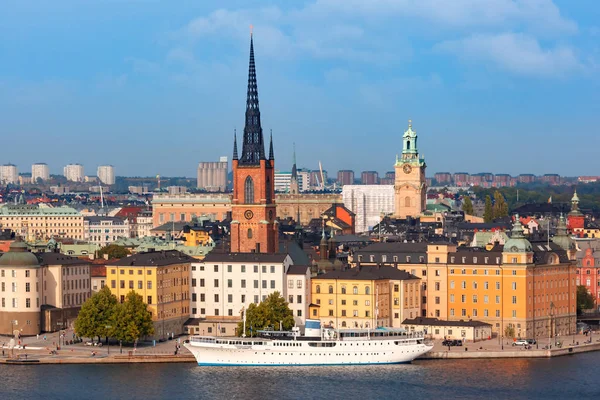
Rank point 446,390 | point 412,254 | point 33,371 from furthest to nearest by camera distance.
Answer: point 412,254 < point 33,371 < point 446,390

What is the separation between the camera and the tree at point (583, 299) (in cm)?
8562

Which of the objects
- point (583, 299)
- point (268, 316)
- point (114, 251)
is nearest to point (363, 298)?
point (268, 316)

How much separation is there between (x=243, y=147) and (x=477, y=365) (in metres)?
20.6

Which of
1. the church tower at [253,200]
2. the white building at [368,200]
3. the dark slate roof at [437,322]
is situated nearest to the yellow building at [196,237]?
the church tower at [253,200]

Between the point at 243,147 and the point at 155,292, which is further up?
the point at 243,147

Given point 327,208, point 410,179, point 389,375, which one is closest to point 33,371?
point 389,375

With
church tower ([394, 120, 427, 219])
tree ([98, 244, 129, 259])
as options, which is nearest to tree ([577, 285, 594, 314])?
tree ([98, 244, 129, 259])

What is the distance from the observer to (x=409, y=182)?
13612cm

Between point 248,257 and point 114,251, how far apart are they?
22.9 meters

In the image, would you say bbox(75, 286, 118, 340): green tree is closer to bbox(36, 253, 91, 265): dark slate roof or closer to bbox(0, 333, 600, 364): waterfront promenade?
bbox(0, 333, 600, 364): waterfront promenade

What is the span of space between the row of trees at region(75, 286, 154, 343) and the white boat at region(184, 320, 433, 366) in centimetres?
262

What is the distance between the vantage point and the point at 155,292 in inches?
2963

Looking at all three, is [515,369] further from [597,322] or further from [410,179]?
[410,179]

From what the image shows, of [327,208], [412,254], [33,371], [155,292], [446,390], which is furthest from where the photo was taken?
[327,208]
